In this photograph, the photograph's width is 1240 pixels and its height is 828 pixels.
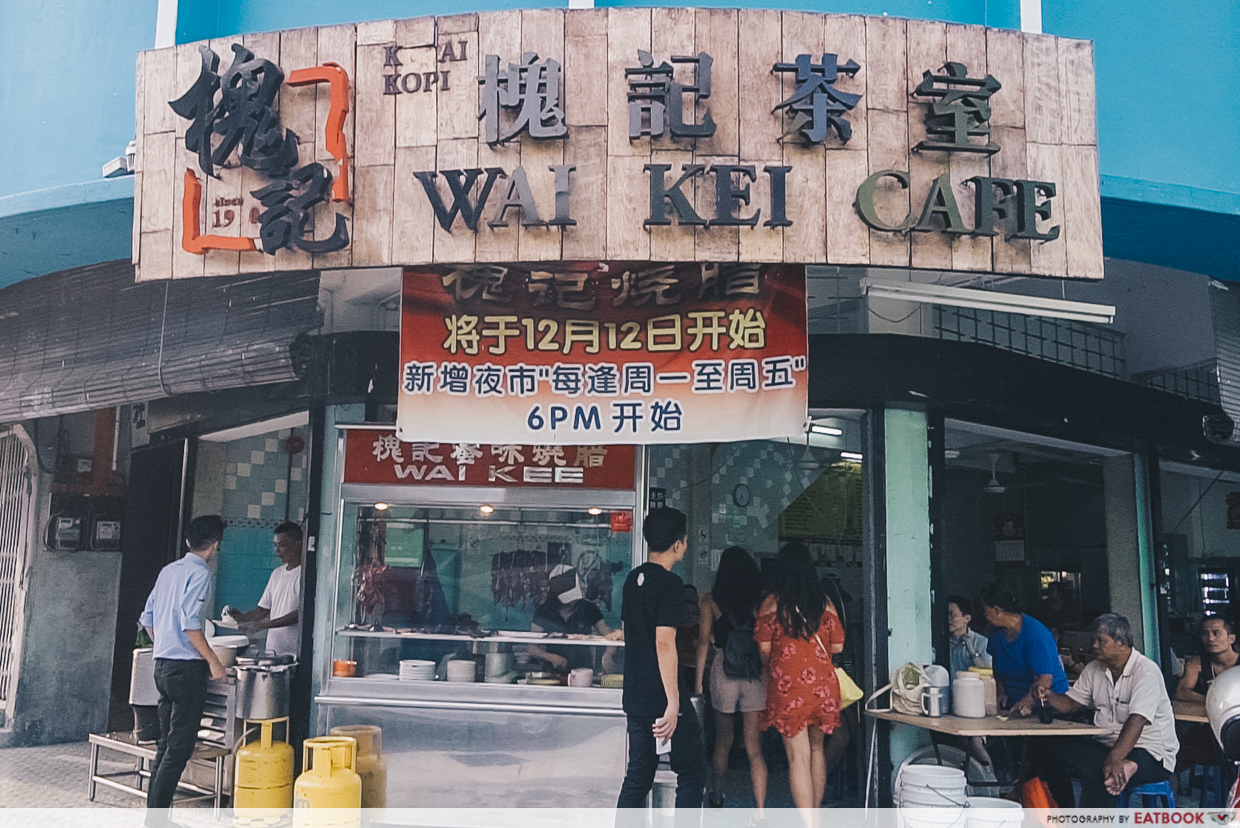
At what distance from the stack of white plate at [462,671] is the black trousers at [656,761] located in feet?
4.77

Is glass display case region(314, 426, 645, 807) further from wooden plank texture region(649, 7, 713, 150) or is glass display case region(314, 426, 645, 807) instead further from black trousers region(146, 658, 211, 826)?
wooden plank texture region(649, 7, 713, 150)

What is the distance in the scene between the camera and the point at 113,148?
5426mm

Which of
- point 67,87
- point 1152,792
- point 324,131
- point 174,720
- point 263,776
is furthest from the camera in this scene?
point 263,776

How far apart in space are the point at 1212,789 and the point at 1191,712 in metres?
0.91

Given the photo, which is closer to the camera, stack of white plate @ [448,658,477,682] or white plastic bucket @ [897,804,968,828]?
white plastic bucket @ [897,804,968,828]

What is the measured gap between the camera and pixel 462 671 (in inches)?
254

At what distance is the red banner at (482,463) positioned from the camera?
648cm

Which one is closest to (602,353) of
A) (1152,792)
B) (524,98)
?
(524,98)

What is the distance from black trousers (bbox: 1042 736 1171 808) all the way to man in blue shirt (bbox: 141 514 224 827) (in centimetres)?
493

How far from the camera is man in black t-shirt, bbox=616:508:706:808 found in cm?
528

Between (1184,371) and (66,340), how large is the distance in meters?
8.90

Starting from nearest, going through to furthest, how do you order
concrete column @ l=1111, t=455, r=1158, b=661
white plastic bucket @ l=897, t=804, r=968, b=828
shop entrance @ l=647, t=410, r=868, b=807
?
white plastic bucket @ l=897, t=804, r=968, b=828 → concrete column @ l=1111, t=455, r=1158, b=661 → shop entrance @ l=647, t=410, r=868, b=807

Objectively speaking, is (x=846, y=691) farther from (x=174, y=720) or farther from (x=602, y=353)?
(x=174, y=720)

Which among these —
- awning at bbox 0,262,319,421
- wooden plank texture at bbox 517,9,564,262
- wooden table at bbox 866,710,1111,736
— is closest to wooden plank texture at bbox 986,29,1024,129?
wooden plank texture at bbox 517,9,564,262
